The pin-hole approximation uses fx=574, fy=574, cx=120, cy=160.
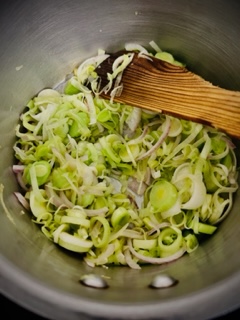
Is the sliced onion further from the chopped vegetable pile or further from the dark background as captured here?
the dark background

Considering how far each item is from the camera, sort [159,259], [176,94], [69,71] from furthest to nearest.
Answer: [69,71] < [176,94] < [159,259]

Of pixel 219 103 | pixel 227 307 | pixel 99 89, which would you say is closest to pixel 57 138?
pixel 99 89

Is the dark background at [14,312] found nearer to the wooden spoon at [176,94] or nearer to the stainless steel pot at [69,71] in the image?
the stainless steel pot at [69,71]

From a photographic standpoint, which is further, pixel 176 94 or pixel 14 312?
pixel 176 94

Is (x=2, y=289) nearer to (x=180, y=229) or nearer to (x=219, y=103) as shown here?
(x=180, y=229)

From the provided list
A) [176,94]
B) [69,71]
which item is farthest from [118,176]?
[69,71]

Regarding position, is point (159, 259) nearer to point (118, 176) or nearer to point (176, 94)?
point (118, 176)

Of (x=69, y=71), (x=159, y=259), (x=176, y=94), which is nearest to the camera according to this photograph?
(x=159, y=259)
